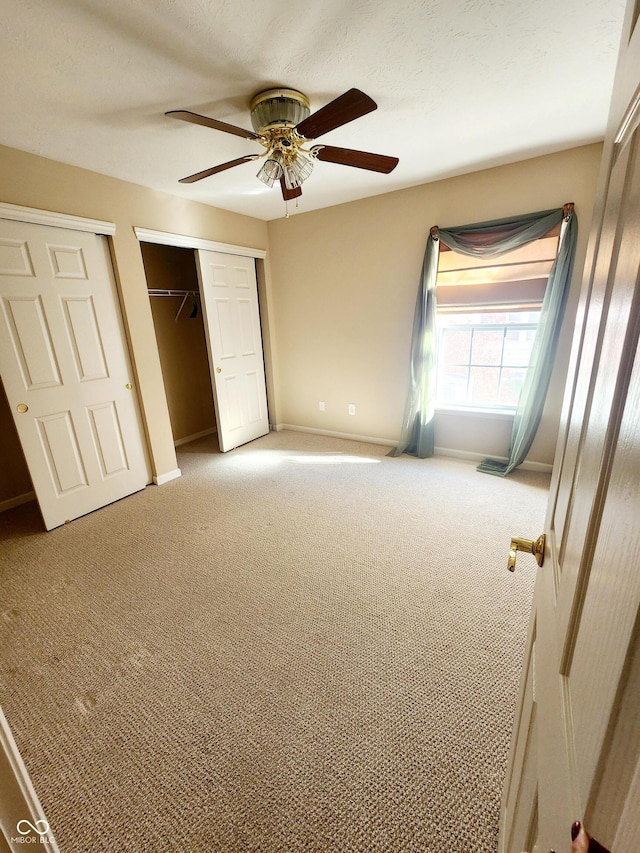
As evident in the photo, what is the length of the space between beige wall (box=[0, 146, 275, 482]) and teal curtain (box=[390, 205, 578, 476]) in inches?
84.7

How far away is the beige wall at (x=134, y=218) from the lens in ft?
7.30

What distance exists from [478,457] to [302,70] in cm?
314

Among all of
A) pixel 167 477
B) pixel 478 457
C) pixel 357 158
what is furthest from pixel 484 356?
pixel 167 477

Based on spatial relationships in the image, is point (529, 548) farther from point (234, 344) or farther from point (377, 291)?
point (234, 344)

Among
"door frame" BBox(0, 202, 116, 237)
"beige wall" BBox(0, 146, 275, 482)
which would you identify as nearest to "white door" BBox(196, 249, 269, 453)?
"beige wall" BBox(0, 146, 275, 482)

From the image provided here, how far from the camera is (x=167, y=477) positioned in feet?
10.8

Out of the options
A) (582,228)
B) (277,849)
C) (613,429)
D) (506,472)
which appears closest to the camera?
(613,429)

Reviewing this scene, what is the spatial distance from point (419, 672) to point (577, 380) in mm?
1398

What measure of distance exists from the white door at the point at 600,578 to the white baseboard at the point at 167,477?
Answer: 3.17m

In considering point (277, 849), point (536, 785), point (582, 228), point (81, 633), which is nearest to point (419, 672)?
point (277, 849)

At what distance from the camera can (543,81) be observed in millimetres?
1727

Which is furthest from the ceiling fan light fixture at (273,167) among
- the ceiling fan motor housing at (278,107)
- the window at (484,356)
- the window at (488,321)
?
the window at (484,356)

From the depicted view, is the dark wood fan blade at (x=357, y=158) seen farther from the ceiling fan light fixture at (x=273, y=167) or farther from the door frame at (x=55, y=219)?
the door frame at (x=55, y=219)

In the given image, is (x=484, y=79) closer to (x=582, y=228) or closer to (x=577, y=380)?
(x=582, y=228)
